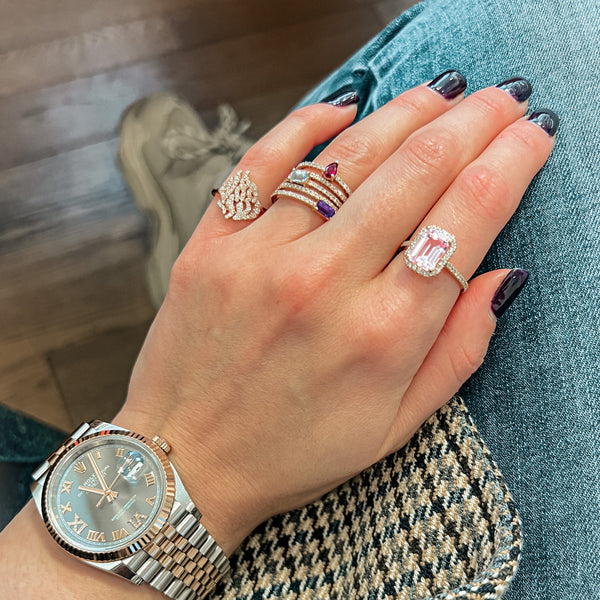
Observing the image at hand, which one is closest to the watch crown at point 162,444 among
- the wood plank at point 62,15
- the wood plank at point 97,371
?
the wood plank at point 97,371

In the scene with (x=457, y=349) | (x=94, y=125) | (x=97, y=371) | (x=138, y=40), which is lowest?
(x=97, y=371)

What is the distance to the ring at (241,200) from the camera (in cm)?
63

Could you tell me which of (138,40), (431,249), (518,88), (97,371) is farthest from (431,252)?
(138,40)

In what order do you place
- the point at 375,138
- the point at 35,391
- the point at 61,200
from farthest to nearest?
1. the point at 61,200
2. the point at 35,391
3. the point at 375,138

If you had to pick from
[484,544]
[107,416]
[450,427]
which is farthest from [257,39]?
[484,544]

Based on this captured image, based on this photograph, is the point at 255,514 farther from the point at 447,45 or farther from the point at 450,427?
the point at 447,45

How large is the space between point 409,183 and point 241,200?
0.20 metres

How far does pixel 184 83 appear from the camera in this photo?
4.37 ft

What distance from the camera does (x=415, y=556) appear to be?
0.50 m

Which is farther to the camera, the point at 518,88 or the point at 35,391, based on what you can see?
the point at 35,391

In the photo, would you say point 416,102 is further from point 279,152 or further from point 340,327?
point 340,327

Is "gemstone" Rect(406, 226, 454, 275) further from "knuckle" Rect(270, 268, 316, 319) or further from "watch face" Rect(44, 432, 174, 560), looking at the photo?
"watch face" Rect(44, 432, 174, 560)

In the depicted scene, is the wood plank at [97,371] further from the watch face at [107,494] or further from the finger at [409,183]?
the finger at [409,183]

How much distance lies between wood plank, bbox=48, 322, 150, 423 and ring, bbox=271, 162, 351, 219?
0.66 metres
